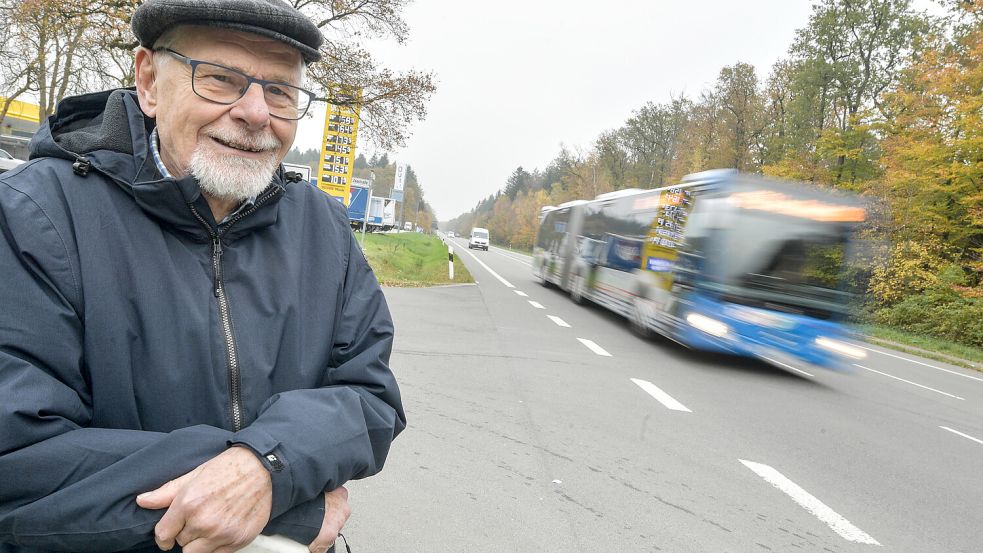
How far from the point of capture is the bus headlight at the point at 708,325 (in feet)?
28.4

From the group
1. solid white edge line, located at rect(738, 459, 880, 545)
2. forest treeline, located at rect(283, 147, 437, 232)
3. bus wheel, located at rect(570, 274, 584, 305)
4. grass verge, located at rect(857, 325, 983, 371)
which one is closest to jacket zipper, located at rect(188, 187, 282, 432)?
solid white edge line, located at rect(738, 459, 880, 545)

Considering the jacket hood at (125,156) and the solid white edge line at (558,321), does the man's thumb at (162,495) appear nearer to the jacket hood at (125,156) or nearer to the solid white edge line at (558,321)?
the jacket hood at (125,156)

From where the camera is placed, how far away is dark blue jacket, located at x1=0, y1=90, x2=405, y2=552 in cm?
114

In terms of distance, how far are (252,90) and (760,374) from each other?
8.81 m

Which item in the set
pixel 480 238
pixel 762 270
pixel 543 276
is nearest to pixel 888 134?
pixel 543 276

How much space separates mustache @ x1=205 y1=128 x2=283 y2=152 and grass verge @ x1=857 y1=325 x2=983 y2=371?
1609 cm

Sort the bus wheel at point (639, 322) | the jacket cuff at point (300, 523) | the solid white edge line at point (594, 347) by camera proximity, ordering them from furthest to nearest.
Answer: the bus wheel at point (639, 322) < the solid white edge line at point (594, 347) < the jacket cuff at point (300, 523)

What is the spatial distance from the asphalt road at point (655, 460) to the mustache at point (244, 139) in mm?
2143

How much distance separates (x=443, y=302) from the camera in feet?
44.2

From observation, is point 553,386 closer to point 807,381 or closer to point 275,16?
point 807,381

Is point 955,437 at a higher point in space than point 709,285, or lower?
lower

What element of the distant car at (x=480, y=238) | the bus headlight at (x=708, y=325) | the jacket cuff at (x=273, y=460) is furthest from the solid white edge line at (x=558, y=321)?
the distant car at (x=480, y=238)

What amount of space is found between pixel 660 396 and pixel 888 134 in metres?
22.5

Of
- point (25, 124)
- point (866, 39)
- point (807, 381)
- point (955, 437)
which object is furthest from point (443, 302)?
point (25, 124)
